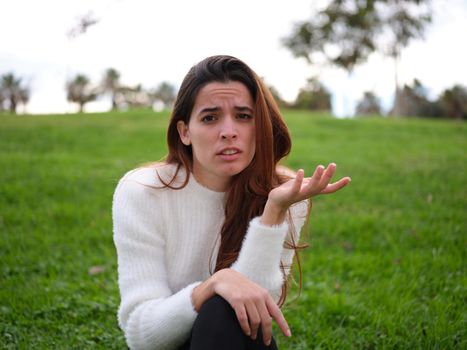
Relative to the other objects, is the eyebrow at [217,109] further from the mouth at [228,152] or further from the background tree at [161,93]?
the background tree at [161,93]

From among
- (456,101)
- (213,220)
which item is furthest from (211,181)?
(456,101)

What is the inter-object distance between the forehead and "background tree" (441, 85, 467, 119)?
31338 millimetres

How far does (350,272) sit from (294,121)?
539 inches

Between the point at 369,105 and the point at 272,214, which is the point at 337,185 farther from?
the point at 369,105

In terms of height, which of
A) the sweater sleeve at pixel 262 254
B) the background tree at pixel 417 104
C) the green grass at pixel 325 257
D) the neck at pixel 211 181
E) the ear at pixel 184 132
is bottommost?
the green grass at pixel 325 257

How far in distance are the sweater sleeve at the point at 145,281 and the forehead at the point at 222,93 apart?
50 centimetres

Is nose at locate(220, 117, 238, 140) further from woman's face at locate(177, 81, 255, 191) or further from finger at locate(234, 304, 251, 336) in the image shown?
finger at locate(234, 304, 251, 336)

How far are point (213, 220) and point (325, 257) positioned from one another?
2.32 m

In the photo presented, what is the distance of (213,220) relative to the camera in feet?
7.43

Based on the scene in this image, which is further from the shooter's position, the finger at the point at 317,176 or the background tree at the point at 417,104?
the background tree at the point at 417,104

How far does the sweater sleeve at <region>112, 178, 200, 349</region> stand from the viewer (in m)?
1.88

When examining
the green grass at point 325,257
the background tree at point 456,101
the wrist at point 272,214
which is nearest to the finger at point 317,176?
the wrist at point 272,214

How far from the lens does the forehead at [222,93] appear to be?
2.13m

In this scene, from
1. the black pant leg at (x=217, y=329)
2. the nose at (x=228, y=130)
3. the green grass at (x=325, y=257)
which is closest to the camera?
the black pant leg at (x=217, y=329)
